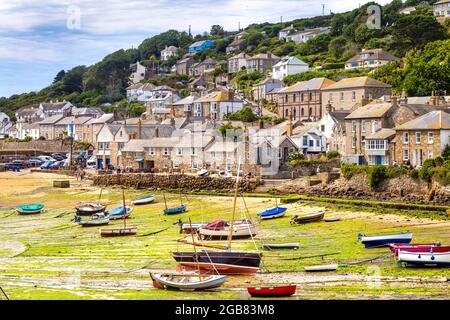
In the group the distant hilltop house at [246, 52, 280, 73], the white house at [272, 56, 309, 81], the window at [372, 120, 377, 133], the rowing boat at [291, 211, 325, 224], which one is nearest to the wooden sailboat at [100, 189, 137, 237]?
the rowing boat at [291, 211, 325, 224]

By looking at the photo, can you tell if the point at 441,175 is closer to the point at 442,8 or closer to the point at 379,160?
the point at 379,160

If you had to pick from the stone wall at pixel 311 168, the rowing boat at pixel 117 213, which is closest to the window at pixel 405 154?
the stone wall at pixel 311 168

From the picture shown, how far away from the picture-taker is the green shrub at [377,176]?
31.1 metres

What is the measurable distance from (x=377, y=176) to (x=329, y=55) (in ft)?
A: 158

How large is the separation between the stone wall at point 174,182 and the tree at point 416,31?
111ft

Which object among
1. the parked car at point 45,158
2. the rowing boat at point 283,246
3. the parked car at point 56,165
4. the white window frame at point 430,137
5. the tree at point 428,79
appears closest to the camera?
the rowing boat at point 283,246

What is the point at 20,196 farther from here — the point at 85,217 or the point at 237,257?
the point at 237,257

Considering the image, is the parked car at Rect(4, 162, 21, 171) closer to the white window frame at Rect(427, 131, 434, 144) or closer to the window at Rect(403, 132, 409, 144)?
the window at Rect(403, 132, 409, 144)

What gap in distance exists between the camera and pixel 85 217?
93.2 ft

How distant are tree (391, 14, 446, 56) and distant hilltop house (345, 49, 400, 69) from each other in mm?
1903

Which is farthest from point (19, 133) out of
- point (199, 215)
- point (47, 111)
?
point (199, 215)

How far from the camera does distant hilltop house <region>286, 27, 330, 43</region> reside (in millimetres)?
93781

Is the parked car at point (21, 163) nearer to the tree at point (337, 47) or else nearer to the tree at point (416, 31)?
the tree at point (416, 31)
